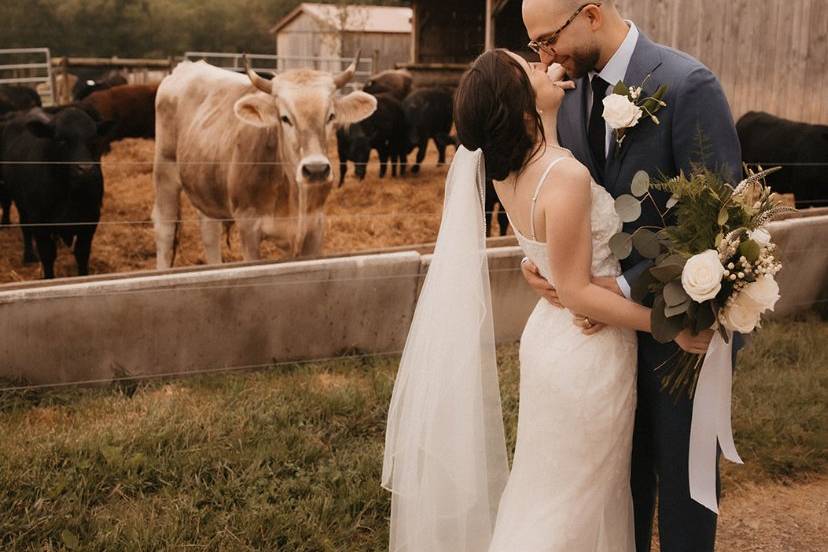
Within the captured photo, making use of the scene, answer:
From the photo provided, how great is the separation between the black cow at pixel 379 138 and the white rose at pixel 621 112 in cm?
1122

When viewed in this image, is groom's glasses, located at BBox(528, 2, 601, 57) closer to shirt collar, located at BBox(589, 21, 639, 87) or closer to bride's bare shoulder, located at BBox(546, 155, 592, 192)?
shirt collar, located at BBox(589, 21, 639, 87)

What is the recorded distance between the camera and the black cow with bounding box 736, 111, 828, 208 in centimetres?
838

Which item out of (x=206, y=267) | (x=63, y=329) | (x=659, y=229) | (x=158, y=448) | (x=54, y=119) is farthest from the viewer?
(x=54, y=119)

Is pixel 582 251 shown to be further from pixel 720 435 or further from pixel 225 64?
pixel 225 64

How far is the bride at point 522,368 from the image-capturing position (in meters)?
2.40

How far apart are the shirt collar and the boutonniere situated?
13 centimetres

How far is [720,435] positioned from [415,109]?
12938 mm

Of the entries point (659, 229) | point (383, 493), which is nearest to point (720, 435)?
point (659, 229)

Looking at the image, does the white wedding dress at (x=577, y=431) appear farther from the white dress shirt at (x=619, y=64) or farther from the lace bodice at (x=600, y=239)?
the white dress shirt at (x=619, y=64)

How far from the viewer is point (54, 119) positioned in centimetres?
762

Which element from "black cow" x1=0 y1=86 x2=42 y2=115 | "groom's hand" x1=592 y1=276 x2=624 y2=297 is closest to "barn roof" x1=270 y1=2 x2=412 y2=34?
"black cow" x1=0 y1=86 x2=42 y2=115

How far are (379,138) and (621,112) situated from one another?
41.6 feet

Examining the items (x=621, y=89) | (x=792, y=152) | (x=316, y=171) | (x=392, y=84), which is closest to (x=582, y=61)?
(x=621, y=89)

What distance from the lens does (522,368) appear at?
2799 mm
